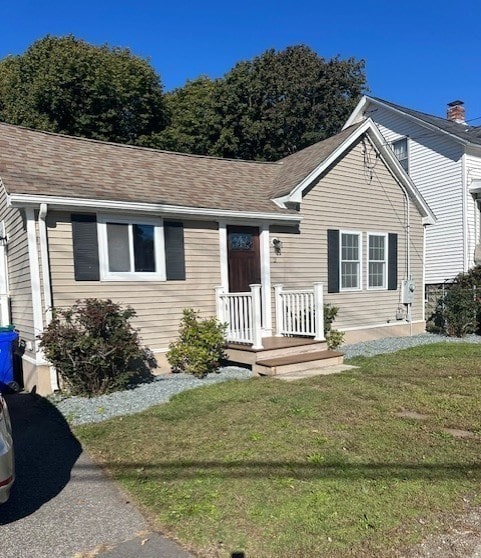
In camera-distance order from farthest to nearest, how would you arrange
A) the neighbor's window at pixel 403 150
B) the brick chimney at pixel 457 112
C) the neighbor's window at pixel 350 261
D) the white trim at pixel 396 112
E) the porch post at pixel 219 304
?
1. the brick chimney at pixel 457 112
2. the neighbor's window at pixel 403 150
3. the white trim at pixel 396 112
4. the neighbor's window at pixel 350 261
5. the porch post at pixel 219 304

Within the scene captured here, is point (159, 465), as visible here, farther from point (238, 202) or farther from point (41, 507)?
point (238, 202)

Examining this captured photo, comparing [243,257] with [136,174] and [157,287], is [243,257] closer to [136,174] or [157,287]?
[157,287]

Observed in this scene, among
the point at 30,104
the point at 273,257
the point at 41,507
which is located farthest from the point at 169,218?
the point at 30,104

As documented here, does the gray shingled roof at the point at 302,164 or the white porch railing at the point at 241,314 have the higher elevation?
the gray shingled roof at the point at 302,164

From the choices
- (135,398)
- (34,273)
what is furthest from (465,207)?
(34,273)

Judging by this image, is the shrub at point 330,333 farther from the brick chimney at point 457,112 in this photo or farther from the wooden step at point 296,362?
the brick chimney at point 457,112

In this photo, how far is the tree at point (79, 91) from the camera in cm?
2136

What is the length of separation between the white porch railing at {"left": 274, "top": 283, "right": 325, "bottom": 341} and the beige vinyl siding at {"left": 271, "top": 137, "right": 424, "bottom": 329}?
1.99ft

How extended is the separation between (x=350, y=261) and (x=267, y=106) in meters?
17.4

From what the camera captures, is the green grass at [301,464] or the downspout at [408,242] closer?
the green grass at [301,464]

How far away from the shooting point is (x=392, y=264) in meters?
12.1

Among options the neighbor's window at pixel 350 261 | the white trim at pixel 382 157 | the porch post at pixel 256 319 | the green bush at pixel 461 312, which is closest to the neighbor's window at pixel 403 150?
the white trim at pixel 382 157

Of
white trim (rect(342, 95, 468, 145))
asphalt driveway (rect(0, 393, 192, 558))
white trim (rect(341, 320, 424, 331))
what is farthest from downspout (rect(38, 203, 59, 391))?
white trim (rect(342, 95, 468, 145))

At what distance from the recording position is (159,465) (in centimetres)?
423
